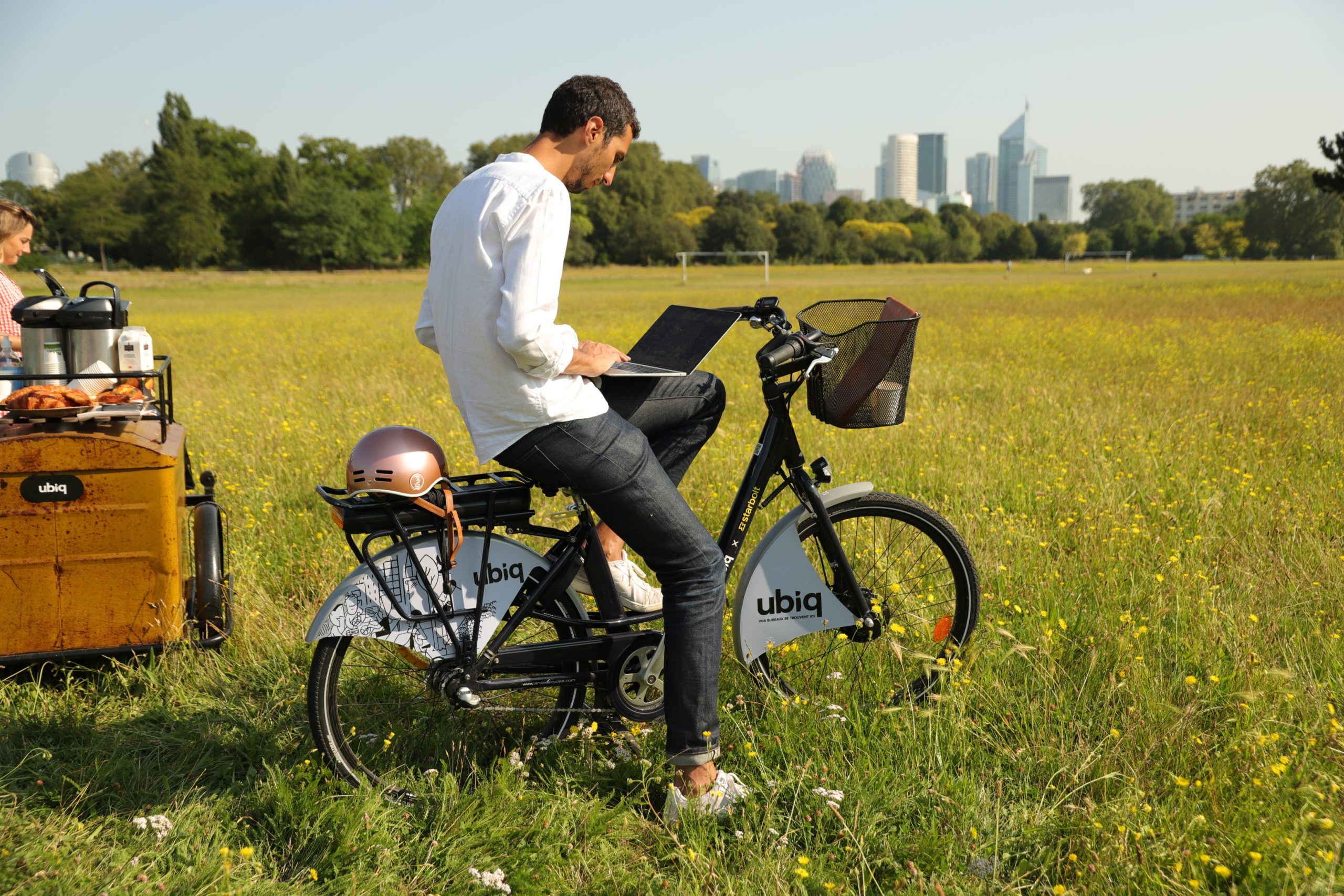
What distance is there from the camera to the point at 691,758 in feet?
9.53

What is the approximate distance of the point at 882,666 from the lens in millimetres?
3736

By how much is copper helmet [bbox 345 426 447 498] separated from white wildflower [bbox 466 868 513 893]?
3.58 ft

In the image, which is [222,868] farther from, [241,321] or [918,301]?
[918,301]

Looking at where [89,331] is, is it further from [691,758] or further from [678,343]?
[691,758]

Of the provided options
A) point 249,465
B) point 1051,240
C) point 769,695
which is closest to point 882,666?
→ point 769,695

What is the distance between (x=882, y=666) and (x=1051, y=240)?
13768cm

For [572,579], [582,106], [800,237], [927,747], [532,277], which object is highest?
[800,237]

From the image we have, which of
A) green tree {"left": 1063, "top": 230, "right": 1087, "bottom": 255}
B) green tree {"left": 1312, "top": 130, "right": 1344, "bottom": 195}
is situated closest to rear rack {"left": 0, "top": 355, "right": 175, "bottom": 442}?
green tree {"left": 1312, "top": 130, "right": 1344, "bottom": 195}

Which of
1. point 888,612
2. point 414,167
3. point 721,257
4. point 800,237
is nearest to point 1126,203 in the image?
point 800,237

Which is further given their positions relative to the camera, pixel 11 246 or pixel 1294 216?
pixel 1294 216

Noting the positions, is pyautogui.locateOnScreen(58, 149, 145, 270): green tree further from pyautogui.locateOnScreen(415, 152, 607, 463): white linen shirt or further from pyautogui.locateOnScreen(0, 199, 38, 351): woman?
pyautogui.locateOnScreen(415, 152, 607, 463): white linen shirt

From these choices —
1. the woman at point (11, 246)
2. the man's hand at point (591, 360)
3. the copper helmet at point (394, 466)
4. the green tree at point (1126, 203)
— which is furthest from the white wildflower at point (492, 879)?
the green tree at point (1126, 203)

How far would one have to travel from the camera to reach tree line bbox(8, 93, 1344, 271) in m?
89.9

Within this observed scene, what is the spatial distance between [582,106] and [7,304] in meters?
4.04
